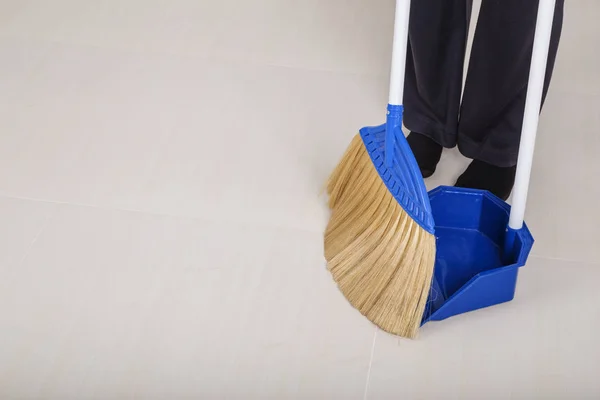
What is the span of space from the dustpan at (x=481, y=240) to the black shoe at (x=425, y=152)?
16cm

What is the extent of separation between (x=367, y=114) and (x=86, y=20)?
0.77 metres

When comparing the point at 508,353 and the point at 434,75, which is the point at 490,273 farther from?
the point at 434,75

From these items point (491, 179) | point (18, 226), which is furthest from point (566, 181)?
point (18, 226)

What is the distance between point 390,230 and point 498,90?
0.34m

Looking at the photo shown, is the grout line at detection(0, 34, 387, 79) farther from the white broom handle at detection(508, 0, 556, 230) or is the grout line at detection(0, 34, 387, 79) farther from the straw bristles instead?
the white broom handle at detection(508, 0, 556, 230)

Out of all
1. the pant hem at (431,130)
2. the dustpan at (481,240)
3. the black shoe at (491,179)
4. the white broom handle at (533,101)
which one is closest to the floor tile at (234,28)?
the pant hem at (431,130)

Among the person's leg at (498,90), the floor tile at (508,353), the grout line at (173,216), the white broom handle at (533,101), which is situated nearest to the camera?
the white broom handle at (533,101)

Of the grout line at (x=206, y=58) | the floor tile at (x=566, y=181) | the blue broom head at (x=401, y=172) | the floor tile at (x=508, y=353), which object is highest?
the blue broom head at (x=401, y=172)

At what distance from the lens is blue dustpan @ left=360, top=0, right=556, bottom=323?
1.12 m

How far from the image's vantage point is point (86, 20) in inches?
76.7

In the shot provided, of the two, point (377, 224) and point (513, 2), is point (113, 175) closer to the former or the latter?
point (377, 224)

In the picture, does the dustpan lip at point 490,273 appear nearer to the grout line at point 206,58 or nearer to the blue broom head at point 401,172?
the blue broom head at point 401,172

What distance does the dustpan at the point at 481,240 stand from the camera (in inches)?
45.1

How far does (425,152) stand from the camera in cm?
148
